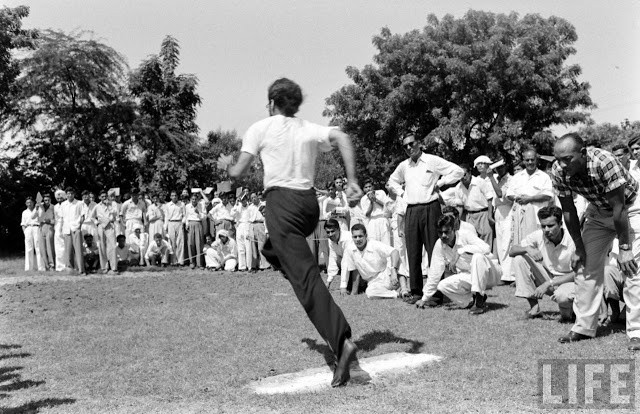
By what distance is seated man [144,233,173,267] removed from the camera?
16.5 meters

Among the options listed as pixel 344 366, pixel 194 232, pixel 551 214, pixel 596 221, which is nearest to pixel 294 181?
pixel 344 366

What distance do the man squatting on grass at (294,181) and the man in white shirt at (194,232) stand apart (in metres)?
11.4

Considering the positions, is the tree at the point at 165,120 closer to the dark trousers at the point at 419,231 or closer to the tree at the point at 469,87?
the tree at the point at 469,87

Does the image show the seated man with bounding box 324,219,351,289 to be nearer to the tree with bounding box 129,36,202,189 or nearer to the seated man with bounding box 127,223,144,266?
the seated man with bounding box 127,223,144,266

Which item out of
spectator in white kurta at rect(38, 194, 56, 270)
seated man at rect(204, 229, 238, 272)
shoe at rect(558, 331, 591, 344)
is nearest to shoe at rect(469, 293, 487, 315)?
shoe at rect(558, 331, 591, 344)

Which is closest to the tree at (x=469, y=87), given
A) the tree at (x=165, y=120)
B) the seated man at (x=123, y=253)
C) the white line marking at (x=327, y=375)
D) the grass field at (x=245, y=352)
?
the tree at (x=165, y=120)

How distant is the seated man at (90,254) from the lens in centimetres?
1530

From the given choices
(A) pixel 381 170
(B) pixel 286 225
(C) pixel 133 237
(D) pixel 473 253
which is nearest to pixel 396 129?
(A) pixel 381 170

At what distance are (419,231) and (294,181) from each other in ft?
11.8

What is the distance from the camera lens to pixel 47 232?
52.1ft

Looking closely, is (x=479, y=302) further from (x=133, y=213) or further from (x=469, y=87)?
(x=469, y=87)

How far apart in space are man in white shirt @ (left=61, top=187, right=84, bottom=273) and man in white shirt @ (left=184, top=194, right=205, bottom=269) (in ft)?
8.28

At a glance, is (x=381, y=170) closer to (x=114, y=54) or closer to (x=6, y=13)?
(x=114, y=54)

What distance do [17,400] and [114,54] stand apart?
2312 centimetres
